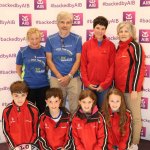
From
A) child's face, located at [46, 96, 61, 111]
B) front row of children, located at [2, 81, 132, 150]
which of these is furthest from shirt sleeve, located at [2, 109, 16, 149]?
child's face, located at [46, 96, 61, 111]

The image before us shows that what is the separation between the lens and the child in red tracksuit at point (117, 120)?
10.3ft

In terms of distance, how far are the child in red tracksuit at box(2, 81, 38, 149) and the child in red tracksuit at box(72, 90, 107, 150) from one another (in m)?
0.47

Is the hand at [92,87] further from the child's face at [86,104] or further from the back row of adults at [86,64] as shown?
the child's face at [86,104]

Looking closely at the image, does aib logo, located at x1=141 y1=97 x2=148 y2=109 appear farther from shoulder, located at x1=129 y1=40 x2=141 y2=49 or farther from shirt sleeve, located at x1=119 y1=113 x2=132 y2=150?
shoulder, located at x1=129 y1=40 x2=141 y2=49

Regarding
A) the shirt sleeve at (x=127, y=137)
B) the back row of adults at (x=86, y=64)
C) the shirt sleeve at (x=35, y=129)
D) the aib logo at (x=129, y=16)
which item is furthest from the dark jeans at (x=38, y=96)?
the aib logo at (x=129, y=16)

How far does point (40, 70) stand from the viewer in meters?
3.47

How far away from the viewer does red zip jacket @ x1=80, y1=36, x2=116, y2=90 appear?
330cm

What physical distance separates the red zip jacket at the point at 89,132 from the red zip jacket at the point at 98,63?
0.40 meters

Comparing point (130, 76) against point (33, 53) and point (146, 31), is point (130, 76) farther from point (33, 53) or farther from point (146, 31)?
point (33, 53)

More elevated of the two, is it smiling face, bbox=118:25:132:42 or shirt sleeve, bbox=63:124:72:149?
smiling face, bbox=118:25:132:42

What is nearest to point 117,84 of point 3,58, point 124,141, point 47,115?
point 124,141

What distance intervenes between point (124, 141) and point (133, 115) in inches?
12.5

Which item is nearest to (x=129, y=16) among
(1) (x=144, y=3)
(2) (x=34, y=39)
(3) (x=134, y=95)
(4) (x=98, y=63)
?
(1) (x=144, y=3)

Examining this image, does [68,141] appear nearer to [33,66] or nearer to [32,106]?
[32,106]
